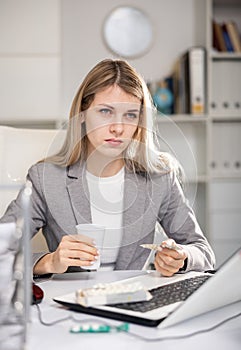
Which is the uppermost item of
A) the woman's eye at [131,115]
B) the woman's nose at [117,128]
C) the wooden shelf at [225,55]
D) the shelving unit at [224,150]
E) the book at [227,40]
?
the book at [227,40]

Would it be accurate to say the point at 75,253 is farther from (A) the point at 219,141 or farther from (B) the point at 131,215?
(A) the point at 219,141

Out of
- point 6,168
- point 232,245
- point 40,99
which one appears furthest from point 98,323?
point 232,245

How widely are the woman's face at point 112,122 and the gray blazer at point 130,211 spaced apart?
86 millimetres

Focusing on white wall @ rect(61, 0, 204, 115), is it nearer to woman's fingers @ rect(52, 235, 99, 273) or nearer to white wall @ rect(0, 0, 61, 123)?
white wall @ rect(0, 0, 61, 123)

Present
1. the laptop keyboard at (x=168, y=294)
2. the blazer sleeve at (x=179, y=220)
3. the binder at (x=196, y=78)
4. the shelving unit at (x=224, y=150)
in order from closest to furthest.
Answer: the laptop keyboard at (x=168, y=294) → the blazer sleeve at (x=179, y=220) → the binder at (x=196, y=78) → the shelving unit at (x=224, y=150)

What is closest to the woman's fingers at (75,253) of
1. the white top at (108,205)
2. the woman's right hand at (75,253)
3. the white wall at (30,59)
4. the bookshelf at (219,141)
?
the woman's right hand at (75,253)

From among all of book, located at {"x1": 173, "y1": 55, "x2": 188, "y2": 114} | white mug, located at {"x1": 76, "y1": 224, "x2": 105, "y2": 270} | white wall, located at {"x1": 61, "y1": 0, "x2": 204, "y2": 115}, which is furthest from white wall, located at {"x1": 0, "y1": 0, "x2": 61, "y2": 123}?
white mug, located at {"x1": 76, "y1": 224, "x2": 105, "y2": 270}

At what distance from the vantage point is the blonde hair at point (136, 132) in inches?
56.9

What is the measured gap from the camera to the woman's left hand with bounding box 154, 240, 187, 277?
131 centimetres

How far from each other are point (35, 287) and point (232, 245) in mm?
2560

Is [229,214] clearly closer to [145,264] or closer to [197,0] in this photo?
[197,0]

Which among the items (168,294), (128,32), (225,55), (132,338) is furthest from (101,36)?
(132,338)

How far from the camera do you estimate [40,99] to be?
3367mm

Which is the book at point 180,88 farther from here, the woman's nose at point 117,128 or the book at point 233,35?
the woman's nose at point 117,128
